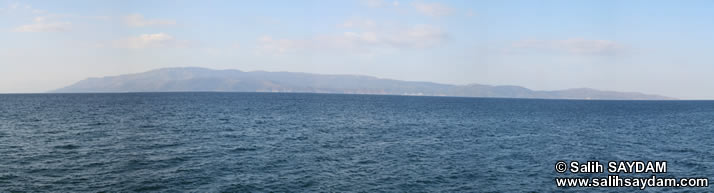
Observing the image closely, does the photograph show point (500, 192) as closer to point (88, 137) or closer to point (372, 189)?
point (372, 189)

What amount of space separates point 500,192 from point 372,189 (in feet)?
29.8

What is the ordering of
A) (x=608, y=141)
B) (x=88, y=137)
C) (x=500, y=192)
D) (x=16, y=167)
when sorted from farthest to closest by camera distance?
(x=608, y=141) → (x=88, y=137) → (x=16, y=167) → (x=500, y=192)

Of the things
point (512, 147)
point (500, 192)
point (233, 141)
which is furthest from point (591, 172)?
point (233, 141)

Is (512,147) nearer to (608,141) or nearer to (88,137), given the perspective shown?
(608,141)

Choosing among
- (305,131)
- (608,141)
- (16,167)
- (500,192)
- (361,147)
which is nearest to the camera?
(500,192)

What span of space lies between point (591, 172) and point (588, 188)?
23.3 ft

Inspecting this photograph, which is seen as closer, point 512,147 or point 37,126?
point 512,147

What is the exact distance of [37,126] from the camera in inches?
2908

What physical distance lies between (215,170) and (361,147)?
66.7 ft

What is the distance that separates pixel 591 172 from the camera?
41.2 metres

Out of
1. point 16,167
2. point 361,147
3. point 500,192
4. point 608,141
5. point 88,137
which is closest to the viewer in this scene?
point 500,192

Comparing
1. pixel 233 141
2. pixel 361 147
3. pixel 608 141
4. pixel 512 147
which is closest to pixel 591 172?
pixel 512 147

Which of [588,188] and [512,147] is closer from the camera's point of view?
[588,188]

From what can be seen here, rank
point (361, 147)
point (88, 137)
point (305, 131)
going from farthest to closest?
point (305, 131) → point (88, 137) → point (361, 147)
